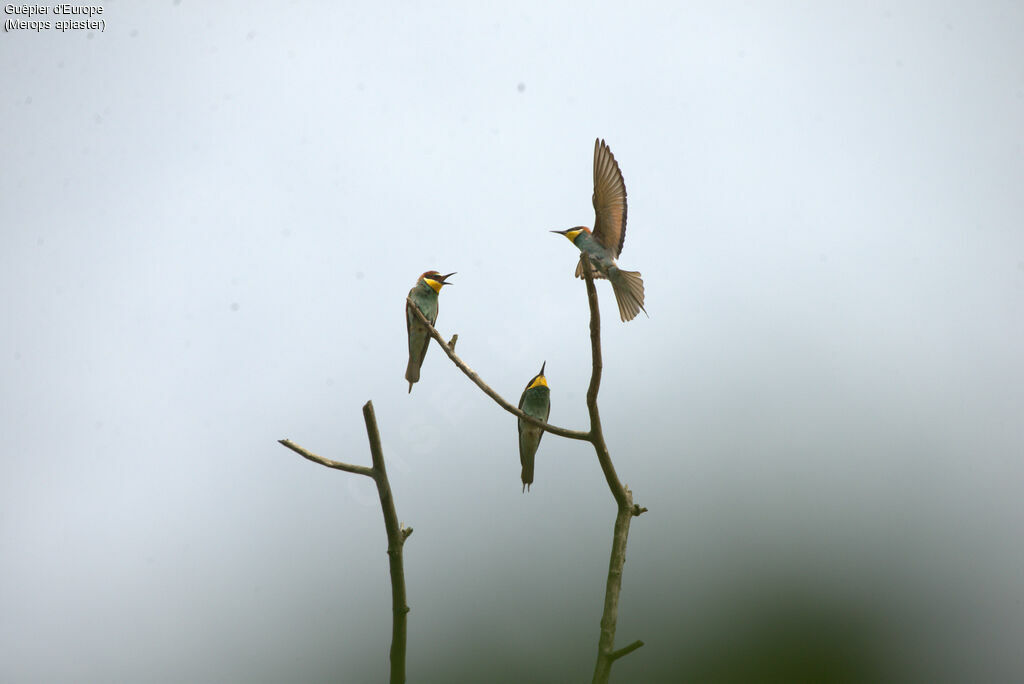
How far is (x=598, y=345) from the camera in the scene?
2.04m

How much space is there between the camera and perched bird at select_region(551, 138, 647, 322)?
7.35 ft

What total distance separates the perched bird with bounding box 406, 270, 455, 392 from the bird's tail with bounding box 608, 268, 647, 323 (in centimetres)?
85

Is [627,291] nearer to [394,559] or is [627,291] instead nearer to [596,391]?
[596,391]

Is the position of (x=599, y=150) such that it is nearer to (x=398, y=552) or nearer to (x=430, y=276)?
(x=398, y=552)

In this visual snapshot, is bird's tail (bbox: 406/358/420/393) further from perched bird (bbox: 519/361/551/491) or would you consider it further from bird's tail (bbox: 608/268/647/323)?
bird's tail (bbox: 608/268/647/323)

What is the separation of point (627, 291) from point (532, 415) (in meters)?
1.01

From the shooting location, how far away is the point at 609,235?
92.7 inches

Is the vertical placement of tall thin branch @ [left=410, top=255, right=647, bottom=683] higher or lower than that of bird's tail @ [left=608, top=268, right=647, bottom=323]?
lower

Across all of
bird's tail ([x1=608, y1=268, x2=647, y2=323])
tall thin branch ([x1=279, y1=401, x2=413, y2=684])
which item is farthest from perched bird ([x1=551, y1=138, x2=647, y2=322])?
tall thin branch ([x1=279, y1=401, x2=413, y2=684])

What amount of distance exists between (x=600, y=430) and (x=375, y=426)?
0.60 metres

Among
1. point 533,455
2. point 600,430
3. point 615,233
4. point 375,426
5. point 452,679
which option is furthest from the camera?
point 452,679

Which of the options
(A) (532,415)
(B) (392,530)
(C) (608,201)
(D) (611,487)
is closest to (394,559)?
(B) (392,530)

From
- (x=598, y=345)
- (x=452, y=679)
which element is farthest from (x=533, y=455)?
(x=452, y=679)

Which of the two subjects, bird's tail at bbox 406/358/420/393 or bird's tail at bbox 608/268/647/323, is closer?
bird's tail at bbox 608/268/647/323
